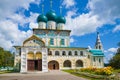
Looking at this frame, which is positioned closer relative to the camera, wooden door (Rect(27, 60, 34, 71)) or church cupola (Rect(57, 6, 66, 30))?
wooden door (Rect(27, 60, 34, 71))

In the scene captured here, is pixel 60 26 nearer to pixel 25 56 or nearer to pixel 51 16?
pixel 51 16

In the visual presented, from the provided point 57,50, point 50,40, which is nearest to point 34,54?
point 57,50

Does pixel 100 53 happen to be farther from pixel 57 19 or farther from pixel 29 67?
pixel 29 67

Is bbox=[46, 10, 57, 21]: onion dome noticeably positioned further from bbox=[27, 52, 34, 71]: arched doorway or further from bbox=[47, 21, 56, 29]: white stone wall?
bbox=[27, 52, 34, 71]: arched doorway

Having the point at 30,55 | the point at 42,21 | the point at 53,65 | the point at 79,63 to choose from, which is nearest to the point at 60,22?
the point at 42,21

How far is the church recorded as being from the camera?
130 feet

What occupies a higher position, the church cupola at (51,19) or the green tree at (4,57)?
the church cupola at (51,19)

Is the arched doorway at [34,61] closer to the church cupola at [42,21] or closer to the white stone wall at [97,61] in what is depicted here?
the church cupola at [42,21]

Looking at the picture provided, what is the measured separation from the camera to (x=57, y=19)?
59031 millimetres

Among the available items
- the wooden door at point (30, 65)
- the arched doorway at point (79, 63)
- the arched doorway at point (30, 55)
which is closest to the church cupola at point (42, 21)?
the arched doorway at point (79, 63)

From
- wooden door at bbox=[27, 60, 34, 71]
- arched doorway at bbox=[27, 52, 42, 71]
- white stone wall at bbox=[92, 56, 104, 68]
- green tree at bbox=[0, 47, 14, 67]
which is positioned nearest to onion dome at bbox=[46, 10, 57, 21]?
green tree at bbox=[0, 47, 14, 67]

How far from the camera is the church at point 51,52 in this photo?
39.6 metres

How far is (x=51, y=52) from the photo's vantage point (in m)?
50.4

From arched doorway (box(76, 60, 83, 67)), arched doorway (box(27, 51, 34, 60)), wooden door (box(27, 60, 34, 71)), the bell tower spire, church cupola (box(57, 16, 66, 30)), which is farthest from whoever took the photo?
the bell tower spire
